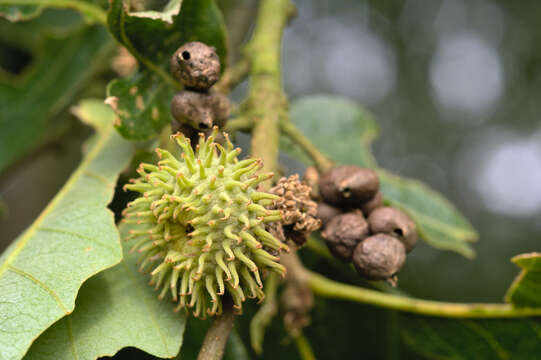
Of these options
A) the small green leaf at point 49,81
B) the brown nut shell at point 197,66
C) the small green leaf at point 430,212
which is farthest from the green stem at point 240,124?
the small green leaf at point 49,81

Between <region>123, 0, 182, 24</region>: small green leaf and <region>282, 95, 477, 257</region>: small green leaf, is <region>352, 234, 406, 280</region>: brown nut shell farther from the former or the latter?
<region>123, 0, 182, 24</region>: small green leaf

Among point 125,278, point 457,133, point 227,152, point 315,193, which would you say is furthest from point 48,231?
point 457,133

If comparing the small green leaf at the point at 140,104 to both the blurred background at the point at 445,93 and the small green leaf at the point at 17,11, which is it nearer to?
the small green leaf at the point at 17,11

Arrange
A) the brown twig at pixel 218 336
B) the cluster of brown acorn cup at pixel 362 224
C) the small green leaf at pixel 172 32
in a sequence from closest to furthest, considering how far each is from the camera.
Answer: the brown twig at pixel 218 336 < the cluster of brown acorn cup at pixel 362 224 < the small green leaf at pixel 172 32

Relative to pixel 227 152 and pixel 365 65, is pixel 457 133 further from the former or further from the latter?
pixel 227 152

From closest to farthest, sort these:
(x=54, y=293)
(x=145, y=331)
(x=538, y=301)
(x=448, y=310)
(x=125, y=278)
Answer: (x=54, y=293), (x=145, y=331), (x=125, y=278), (x=538, y=301), (x=448, y=310)

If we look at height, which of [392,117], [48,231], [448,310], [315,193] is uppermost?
[315,193]

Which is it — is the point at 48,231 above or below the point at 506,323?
below

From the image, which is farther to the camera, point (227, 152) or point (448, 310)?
point (448, 310)
